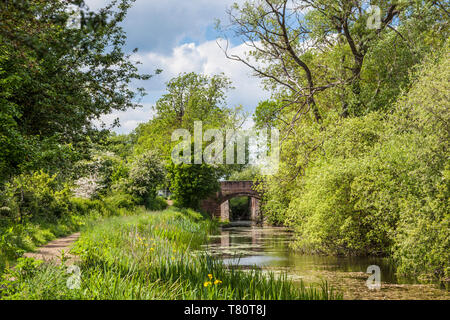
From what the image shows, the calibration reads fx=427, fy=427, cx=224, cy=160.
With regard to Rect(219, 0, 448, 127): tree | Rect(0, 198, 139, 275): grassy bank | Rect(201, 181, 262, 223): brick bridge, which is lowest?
Rect(0, 198, 139, 275): grassy bank

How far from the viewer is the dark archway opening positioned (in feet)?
175

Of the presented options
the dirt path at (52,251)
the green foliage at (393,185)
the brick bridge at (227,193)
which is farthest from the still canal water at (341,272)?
the brick bridge at (227,193)

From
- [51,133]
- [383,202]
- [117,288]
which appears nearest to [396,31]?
[383,202]

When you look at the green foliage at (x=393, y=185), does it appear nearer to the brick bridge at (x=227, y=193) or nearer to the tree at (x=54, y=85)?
the tree at (x=54, y=85)

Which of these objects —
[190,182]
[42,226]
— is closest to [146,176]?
[190,182]

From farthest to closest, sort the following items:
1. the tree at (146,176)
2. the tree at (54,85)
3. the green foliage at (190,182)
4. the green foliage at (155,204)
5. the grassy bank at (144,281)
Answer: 1. the green foliage at (190,182)
2. the green foliage at (155,204)
3. the tree at (146,176)
4. the tree at (54,85)
5. the grassy bank at (144,281)

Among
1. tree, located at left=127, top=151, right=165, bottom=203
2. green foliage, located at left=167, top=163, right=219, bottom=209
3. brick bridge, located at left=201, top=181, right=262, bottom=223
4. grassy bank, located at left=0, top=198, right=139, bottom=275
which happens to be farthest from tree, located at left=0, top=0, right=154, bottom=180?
brick bridge, located at left=201, top=181, right=262, bottom=223

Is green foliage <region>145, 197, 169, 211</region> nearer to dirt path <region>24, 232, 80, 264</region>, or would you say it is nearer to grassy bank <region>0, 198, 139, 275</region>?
grassy bank <region>0, 198, 139, 275</region>

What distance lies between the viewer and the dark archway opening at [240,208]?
53.3m

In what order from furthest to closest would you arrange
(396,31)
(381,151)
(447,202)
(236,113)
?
(236,113), (396,31), (381,151), (447,202)

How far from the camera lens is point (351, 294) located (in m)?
7.96

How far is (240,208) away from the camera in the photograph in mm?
53469
